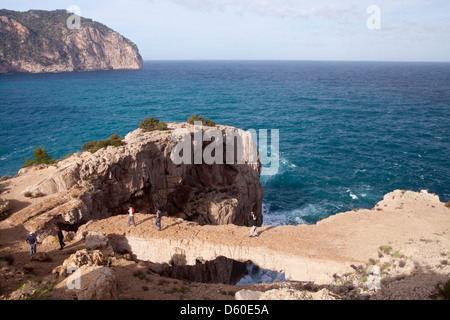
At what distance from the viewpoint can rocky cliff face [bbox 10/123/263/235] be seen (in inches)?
966

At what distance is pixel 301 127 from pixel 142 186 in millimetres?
59336

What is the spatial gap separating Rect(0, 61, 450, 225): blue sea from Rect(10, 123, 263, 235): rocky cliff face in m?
10.6

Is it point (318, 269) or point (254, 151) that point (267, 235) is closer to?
point (318, 269)

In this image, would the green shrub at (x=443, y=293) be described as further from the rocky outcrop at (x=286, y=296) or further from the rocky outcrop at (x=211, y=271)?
the rocky outcrop at (x=211, y=271)

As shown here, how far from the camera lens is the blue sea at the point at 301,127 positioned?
4866 centimetres

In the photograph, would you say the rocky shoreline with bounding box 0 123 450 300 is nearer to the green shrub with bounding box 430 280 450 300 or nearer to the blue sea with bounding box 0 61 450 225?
the green shrub with bounding box 430 280 450 300

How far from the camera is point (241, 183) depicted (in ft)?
124

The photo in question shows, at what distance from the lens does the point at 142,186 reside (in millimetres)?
30438

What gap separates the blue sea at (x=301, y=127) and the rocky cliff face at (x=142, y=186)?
1062cm

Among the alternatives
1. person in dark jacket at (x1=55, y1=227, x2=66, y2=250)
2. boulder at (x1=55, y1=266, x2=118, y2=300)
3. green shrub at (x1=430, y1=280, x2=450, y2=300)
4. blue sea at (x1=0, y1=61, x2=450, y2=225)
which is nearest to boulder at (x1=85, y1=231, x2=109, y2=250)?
person in dark jacket at (x1=55, y1=227, x2=66, y2=250)

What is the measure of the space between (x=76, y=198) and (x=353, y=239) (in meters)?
25.2

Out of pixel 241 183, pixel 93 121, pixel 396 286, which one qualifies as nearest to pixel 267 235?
pixel 396 286

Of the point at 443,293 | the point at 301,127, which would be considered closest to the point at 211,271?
the point at 443,293

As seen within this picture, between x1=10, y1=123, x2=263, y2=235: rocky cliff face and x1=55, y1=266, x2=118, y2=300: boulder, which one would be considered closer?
x1=55, y1=266, x2=118, y2=300: boulder
